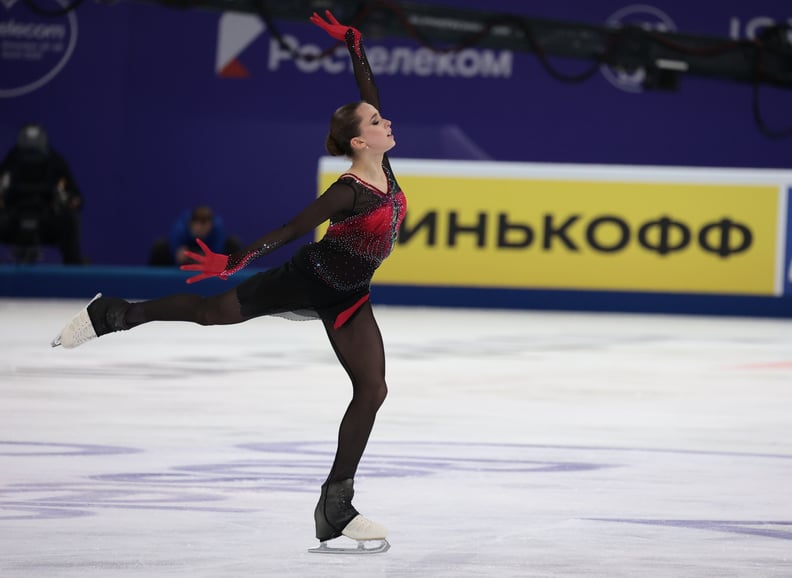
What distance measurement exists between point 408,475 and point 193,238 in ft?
34.1

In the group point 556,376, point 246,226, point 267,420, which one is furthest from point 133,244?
point 267,420

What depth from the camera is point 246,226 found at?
764 inches

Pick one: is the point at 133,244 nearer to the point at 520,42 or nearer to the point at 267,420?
the point at 520,42

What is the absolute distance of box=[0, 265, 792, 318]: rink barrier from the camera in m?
15.4

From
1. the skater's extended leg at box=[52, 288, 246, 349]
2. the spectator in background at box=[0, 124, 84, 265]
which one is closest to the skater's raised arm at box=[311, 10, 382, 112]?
the skater's extended leg at box=[52, 288, 246, 349]

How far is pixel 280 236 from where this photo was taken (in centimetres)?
421

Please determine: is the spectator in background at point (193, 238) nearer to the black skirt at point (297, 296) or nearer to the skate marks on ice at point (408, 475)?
the skate marks on ice at point (408, 475)

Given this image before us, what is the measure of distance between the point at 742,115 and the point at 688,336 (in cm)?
671

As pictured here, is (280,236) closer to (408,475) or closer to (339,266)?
(339,266)

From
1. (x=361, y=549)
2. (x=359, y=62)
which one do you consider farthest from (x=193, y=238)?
(x=361, y=549)

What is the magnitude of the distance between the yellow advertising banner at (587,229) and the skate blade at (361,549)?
11.1 meters

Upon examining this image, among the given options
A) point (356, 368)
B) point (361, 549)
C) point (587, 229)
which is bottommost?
point (361, 549)

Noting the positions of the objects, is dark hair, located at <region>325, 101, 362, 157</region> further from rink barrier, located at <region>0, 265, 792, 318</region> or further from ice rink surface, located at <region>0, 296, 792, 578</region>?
rink barrier, located at <region>0, 265, 792, 318</region>

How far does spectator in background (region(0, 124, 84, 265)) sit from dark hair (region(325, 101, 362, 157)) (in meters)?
12.1
